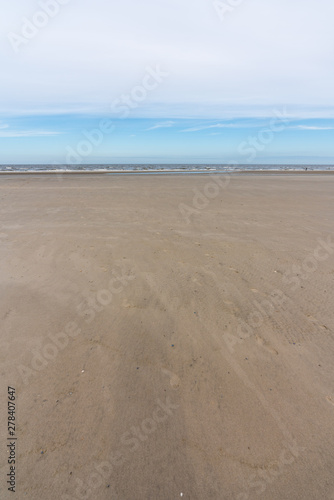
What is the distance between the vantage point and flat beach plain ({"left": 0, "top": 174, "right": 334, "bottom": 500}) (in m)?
2.14

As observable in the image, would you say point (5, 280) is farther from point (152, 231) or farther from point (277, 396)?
point (277, 396)

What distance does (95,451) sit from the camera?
7.39ft

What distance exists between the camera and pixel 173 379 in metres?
2.94

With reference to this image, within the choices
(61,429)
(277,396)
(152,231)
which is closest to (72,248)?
(152,231)

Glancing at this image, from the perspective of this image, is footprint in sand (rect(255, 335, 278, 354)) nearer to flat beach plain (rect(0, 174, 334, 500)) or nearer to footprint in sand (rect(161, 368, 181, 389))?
flat beach plain (rect(0, 174, 334, 500))

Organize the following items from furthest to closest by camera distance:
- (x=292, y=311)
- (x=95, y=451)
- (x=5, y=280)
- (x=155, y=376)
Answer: (x=5, y=280)
(x=292, y=311)
(x=155, y=376)
(x=95, y=451)

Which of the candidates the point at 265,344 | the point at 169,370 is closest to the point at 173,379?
the point at 169,370

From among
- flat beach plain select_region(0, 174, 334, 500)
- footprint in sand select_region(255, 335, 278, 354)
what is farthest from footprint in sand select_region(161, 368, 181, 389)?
footprint in sand select_region(255, 335, 278, 354)

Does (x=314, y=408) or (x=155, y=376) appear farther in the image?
(x=155, y=376)

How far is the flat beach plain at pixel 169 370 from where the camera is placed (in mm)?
2137

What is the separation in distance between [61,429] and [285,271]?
449cm

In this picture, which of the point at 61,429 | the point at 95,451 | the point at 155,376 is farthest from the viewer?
the point at 155,376

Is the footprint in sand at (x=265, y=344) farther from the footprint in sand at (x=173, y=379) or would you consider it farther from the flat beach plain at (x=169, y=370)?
the footprint in sand at (x=173, y=379)

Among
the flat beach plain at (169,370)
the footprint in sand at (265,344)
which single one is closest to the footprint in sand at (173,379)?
the flat beach plain at (169,370)
